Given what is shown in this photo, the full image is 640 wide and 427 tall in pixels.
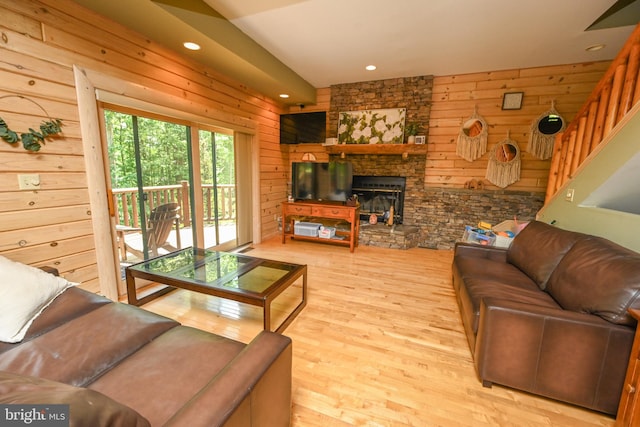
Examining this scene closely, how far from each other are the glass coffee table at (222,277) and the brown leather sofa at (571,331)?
1.35m

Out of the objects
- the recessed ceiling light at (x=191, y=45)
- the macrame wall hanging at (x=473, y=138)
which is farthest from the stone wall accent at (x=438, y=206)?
the recessed ceiling light at (x=191, y=45)

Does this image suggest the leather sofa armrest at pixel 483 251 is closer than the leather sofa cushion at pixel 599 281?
No

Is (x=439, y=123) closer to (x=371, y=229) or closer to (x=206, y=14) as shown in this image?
(x=371, y=229)

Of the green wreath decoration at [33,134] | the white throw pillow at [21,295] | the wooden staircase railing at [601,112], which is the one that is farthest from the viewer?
the wooden staircase railing at [601,112]

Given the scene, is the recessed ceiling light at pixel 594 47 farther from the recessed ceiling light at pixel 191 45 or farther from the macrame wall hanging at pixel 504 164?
the recessed ceiling light at pixel 191 45

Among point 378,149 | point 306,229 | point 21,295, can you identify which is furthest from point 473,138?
point 21,295

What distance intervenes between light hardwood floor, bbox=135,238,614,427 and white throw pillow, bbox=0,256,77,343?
0.97 m

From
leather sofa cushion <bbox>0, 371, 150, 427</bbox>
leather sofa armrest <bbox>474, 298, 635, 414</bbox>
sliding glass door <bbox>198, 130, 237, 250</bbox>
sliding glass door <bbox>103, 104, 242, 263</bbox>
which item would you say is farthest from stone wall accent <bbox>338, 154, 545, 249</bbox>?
leather sofa cushion <bbox>0, 371, 150, 427</bbox>

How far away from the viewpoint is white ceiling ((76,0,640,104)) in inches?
89.4

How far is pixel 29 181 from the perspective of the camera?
5.92ft

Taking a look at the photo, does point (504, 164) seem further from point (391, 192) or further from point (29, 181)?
point (29, 181)

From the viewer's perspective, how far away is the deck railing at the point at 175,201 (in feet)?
8.57

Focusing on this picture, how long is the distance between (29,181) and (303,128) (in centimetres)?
366

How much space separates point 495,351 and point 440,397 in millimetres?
412
